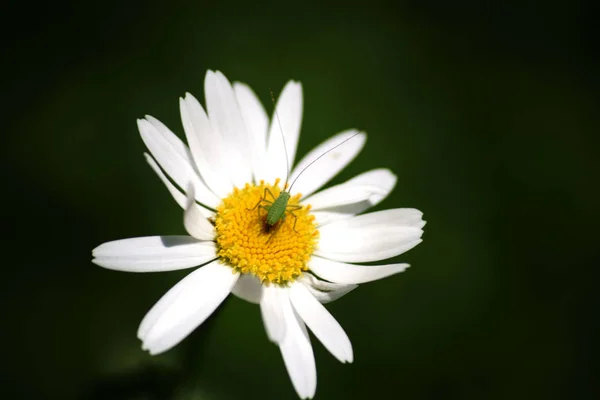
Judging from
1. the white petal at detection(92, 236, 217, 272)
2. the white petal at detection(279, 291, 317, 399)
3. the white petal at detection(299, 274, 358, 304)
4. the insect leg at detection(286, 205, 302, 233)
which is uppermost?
the white petal at detection(92, 236, 217, 272)

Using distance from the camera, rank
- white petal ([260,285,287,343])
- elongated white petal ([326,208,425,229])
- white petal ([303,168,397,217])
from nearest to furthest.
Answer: white petal ([260,285,287,343])
elongated white petal ([326,208,425,229])
white petal ([303,168,397,217])

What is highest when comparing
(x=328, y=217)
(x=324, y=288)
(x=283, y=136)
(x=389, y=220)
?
(x=283, y=136)

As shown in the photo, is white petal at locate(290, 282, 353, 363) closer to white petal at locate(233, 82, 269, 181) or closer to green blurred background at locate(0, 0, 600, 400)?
green blurred background at locate(0, 0, 600, 400)

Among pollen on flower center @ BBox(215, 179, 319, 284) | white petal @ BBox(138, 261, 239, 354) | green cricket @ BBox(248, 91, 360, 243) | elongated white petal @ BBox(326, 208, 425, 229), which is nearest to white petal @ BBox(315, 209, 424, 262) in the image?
elongated white petal @ BBox(326, 208, 425, 229)

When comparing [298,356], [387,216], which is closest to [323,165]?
[387,216]

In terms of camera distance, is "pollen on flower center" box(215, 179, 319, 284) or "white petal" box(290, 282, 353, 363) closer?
"white petal" box(290, 282, 353, 363)

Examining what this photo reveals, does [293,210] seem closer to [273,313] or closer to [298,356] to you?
[273,313]
